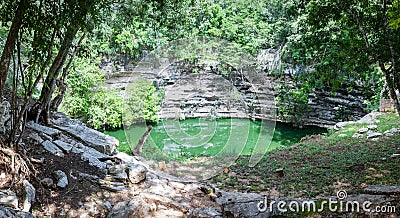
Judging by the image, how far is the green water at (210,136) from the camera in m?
9.90

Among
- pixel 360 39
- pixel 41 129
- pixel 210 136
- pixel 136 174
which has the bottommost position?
pixel 210 136

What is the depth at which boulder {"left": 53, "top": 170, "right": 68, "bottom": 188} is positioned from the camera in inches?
148

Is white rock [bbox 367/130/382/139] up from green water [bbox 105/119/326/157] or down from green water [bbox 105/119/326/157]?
up

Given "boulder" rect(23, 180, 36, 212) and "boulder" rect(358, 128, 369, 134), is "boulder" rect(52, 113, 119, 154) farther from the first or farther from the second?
"boulder" rect(358, 128, 369, 134)

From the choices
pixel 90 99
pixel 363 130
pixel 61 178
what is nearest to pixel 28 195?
pixel 61 178

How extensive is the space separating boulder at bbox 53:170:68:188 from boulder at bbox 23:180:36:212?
349 mm

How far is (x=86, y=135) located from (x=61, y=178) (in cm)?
214

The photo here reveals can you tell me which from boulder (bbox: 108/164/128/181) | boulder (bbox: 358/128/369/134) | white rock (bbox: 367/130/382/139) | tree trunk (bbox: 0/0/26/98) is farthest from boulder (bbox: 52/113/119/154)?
boulder (bbox: 358/128/369/134)

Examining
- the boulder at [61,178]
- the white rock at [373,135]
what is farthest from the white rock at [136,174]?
the white rock at [373,135]

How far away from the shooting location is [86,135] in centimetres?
593

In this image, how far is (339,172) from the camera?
18.7 ft

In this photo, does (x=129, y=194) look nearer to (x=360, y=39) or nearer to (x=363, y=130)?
(x=360, y=39)

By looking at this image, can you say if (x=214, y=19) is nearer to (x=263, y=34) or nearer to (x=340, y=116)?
(x=263, y=34)

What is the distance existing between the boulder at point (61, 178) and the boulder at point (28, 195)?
35 centimetres
